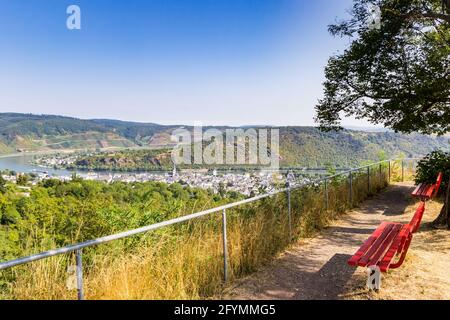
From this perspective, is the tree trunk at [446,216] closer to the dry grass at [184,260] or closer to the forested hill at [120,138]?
the dry grass at [184,260]

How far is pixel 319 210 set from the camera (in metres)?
8.62

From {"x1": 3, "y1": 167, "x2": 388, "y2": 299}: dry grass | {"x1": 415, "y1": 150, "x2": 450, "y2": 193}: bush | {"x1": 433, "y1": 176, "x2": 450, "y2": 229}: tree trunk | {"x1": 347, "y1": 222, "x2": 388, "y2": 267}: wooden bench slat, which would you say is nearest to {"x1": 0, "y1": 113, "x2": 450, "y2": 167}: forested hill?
{"x1": 415, "y1": 150, "x2": 450, "y2": 193}: bush

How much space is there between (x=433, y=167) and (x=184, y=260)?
12.0 metres

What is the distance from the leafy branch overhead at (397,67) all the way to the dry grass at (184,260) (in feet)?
12.4

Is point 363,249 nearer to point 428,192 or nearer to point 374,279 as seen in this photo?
point 374,279

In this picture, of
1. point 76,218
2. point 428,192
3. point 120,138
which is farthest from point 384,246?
point 120,138

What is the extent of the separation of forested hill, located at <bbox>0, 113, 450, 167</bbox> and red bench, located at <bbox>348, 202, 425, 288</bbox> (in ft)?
84.3

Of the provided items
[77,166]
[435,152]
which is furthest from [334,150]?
[77,166]

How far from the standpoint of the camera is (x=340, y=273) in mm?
5309

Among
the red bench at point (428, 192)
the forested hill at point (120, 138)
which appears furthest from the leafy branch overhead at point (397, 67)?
the forested hill at point (120, 138)

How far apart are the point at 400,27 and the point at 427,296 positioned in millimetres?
7282

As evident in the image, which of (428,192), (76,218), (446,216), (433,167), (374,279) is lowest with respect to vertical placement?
(76,218)

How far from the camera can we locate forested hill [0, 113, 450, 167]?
33500 millimetres
